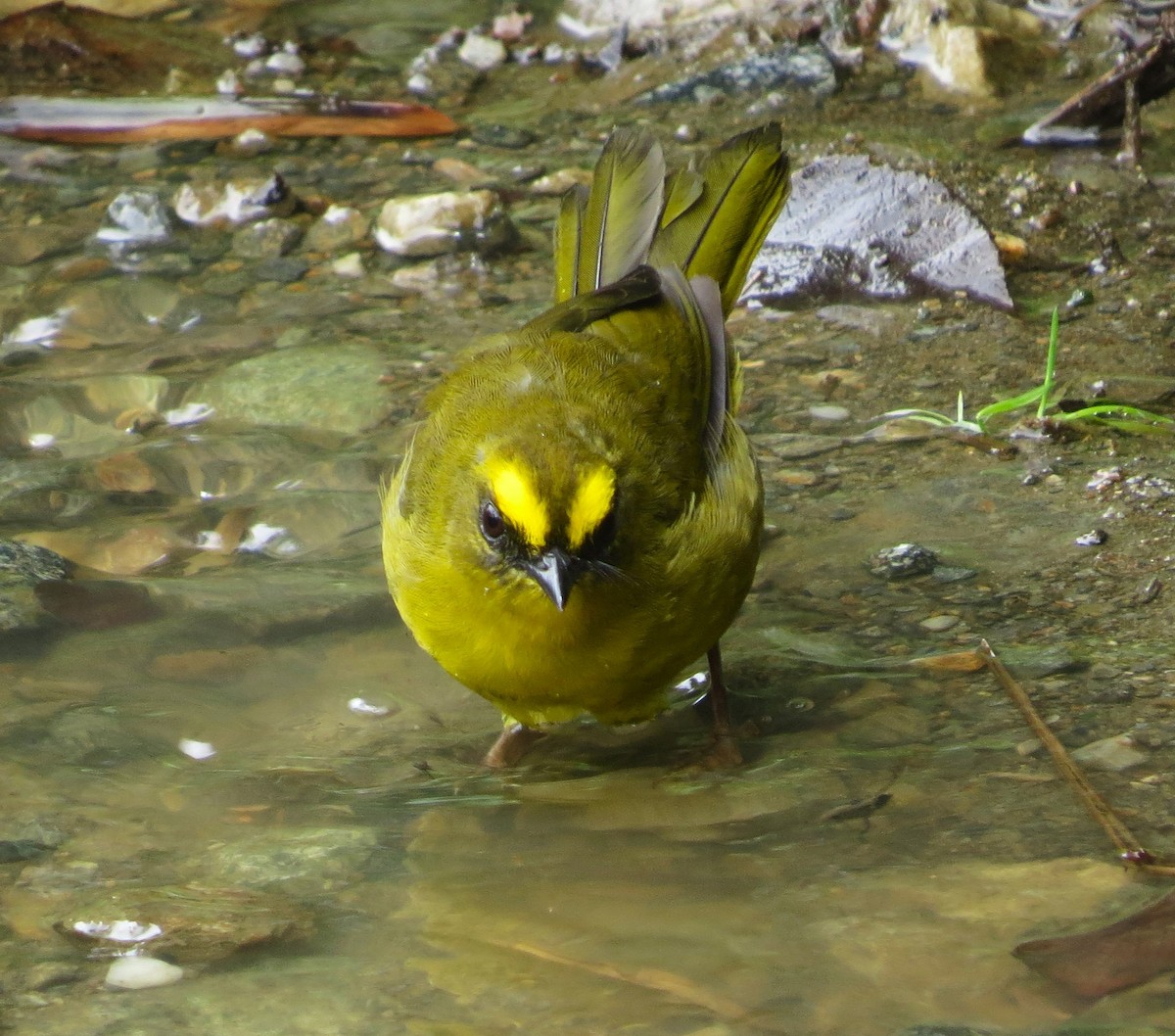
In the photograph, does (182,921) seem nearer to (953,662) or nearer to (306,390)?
(953,662)

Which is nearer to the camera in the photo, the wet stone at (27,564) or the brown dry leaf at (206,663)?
the brown dry leaf at (206,663)

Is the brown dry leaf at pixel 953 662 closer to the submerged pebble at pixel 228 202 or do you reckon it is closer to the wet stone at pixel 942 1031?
the wet stone at pixel 942 1031

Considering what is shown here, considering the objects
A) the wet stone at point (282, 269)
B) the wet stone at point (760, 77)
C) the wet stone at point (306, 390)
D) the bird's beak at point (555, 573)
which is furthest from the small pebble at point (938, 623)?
the wet stone at point (760, 77)

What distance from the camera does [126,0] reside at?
28.0 ft

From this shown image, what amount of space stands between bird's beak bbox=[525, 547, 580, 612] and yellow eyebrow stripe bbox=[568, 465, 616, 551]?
0.04m

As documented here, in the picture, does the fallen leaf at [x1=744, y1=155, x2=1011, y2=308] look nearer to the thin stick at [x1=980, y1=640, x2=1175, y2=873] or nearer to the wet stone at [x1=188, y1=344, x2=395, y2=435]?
the wet stone at [x1=188, y1=344, x2=395, y2=435]

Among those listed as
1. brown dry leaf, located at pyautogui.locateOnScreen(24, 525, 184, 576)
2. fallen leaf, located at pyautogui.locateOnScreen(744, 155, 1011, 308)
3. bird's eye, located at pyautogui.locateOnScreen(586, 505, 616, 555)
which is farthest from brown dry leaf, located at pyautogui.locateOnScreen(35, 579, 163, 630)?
fallen leaf, located at pyautogui.locateOnScreen(744, 155, 1011, 308)

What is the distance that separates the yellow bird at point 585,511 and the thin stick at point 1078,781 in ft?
2.16

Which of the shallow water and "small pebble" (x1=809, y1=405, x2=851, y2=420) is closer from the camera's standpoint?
the shallow water

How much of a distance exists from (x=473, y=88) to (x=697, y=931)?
19.7ft

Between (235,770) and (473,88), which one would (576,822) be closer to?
(235,770)

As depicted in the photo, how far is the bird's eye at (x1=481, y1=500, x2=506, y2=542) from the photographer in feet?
11.9

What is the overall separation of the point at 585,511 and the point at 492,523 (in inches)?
9.2

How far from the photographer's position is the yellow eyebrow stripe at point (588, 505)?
3555 millimetres
